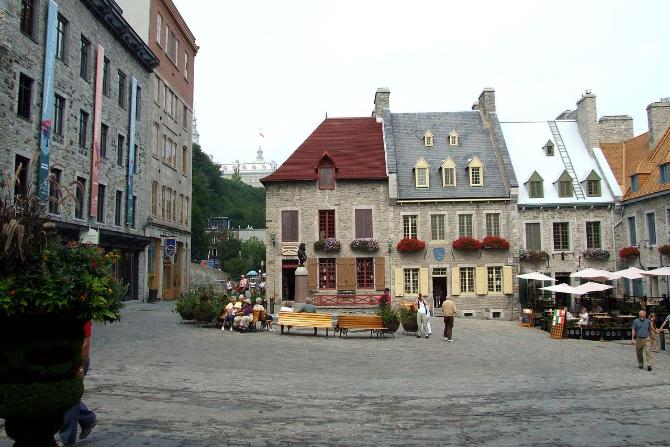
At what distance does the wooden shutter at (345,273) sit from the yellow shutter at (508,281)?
8264 millimetres

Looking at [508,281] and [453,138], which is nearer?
[508,281]

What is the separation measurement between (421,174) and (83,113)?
17.8 m

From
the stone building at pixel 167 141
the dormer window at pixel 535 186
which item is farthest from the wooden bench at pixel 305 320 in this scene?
the dormer window at pixel 535 186

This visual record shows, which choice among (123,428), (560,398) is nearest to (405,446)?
(123,428)

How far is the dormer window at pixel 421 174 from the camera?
32031 millimetres

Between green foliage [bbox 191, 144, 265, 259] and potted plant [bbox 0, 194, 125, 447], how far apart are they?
1993 inches

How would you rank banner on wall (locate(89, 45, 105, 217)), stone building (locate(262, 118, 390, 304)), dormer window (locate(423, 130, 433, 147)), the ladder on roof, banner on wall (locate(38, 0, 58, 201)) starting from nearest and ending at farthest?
banner on wall (locate(38, 0, 58, 201)) < banner on wall (locate(89, 45, 105, 217)) < stone building (locate(262, 118, 390, 304)) < the ladder on roof < dormer window (locate(423, 130, 433, 147))

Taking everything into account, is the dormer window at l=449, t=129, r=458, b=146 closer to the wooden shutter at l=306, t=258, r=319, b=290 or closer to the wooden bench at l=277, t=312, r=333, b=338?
the wooden shutter at l=306, t=258, r=319, b=290

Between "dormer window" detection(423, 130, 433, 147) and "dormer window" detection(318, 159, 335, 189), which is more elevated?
"dormer window" detection(423, 130, 433, 147)

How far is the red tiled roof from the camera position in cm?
3197

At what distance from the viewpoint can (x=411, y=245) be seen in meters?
30.7

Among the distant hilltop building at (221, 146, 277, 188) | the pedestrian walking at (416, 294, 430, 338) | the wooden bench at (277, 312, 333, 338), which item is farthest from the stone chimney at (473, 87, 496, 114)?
the distant hilltop building at (221, 146, 277, 188)

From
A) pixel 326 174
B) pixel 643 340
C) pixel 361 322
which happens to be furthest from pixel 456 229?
pixel 643 340

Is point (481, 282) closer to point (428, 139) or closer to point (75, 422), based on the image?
point (428, 139)
